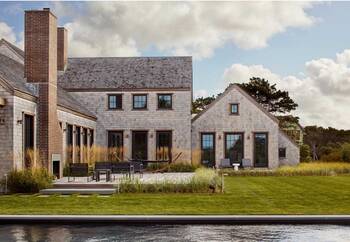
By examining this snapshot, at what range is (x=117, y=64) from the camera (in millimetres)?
39875

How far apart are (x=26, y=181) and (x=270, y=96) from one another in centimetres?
4113

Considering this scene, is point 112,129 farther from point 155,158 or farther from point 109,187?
point 109,187

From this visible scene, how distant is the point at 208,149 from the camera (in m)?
38.3

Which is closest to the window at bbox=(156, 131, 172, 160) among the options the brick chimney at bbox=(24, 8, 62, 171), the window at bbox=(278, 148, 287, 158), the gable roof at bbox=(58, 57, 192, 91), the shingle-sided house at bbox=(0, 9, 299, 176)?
the shingle-sided house at bbox=(0, 9, 299, 176)

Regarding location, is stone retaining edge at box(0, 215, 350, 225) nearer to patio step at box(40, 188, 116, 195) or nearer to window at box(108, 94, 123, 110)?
patio step at box(40, 188, 116, 195)

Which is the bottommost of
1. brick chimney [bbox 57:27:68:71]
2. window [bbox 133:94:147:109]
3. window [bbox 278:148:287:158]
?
window [bbox 278:148:287:158]

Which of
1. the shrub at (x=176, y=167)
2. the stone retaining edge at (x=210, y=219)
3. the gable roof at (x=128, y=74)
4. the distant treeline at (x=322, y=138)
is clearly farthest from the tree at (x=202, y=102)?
the stone retaining edge at (x=210, y=219)

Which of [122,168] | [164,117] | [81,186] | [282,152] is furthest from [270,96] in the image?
[81,186]

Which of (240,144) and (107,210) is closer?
(107,210)

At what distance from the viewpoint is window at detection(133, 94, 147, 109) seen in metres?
38.1

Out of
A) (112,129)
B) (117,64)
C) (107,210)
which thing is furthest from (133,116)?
(107,210)

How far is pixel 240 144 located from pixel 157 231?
26.2 metres

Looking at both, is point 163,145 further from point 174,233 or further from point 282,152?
A: point 174,233

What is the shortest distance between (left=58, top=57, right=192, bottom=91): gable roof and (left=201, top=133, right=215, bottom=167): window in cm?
356
